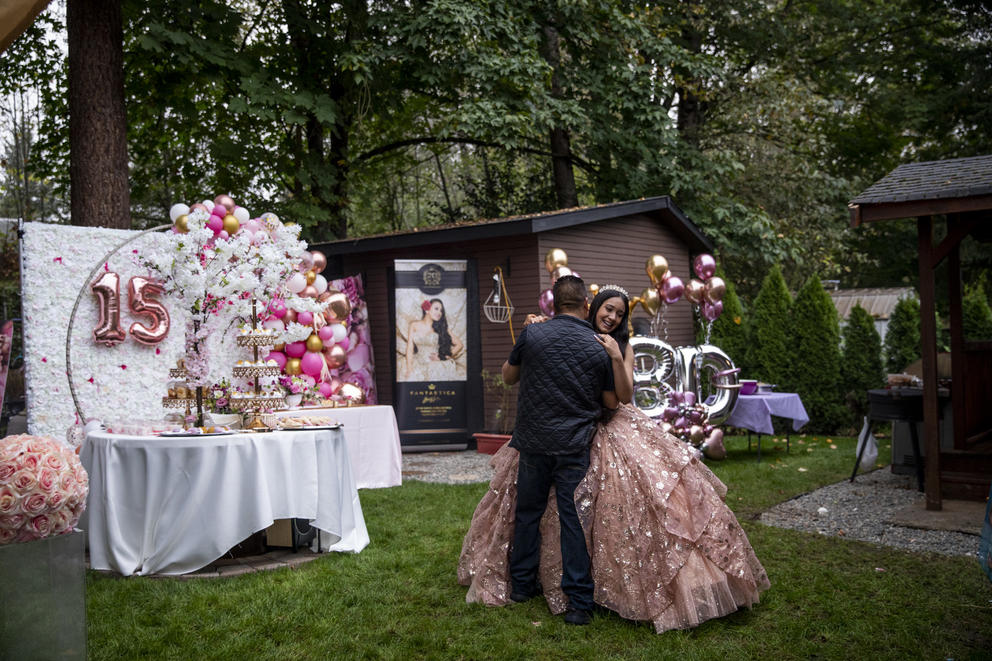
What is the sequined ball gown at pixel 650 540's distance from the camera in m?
4.19

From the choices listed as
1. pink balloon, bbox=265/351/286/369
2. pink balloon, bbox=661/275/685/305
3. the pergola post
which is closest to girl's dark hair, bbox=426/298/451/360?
pink balloon, bbox=265/351/286/369

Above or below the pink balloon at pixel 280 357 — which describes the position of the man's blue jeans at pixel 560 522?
below

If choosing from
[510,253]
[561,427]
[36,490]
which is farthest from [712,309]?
[36,490]

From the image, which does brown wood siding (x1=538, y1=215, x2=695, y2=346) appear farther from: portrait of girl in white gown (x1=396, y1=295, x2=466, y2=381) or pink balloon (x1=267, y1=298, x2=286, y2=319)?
pink balloon (x1=267, y1=298, x2=286, y2=319)

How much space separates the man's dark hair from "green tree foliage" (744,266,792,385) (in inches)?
398

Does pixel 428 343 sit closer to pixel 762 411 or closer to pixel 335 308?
pixel 335 308

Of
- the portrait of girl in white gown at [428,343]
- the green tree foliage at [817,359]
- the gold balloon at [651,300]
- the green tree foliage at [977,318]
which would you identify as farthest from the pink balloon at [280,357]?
the green tree foliage at [977,318]

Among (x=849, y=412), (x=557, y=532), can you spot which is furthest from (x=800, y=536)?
(x=849, y=412)

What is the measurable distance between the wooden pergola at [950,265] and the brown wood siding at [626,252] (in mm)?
4978

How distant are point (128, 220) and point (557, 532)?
288 inches

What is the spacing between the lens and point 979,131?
607 inches

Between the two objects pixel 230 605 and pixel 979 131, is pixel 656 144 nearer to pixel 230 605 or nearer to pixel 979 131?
pixel 979 131

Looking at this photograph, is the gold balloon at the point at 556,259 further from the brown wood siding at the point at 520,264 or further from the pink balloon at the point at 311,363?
the pink balloon at the point at 311,363

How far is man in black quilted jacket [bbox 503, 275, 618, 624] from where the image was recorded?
4355mm
